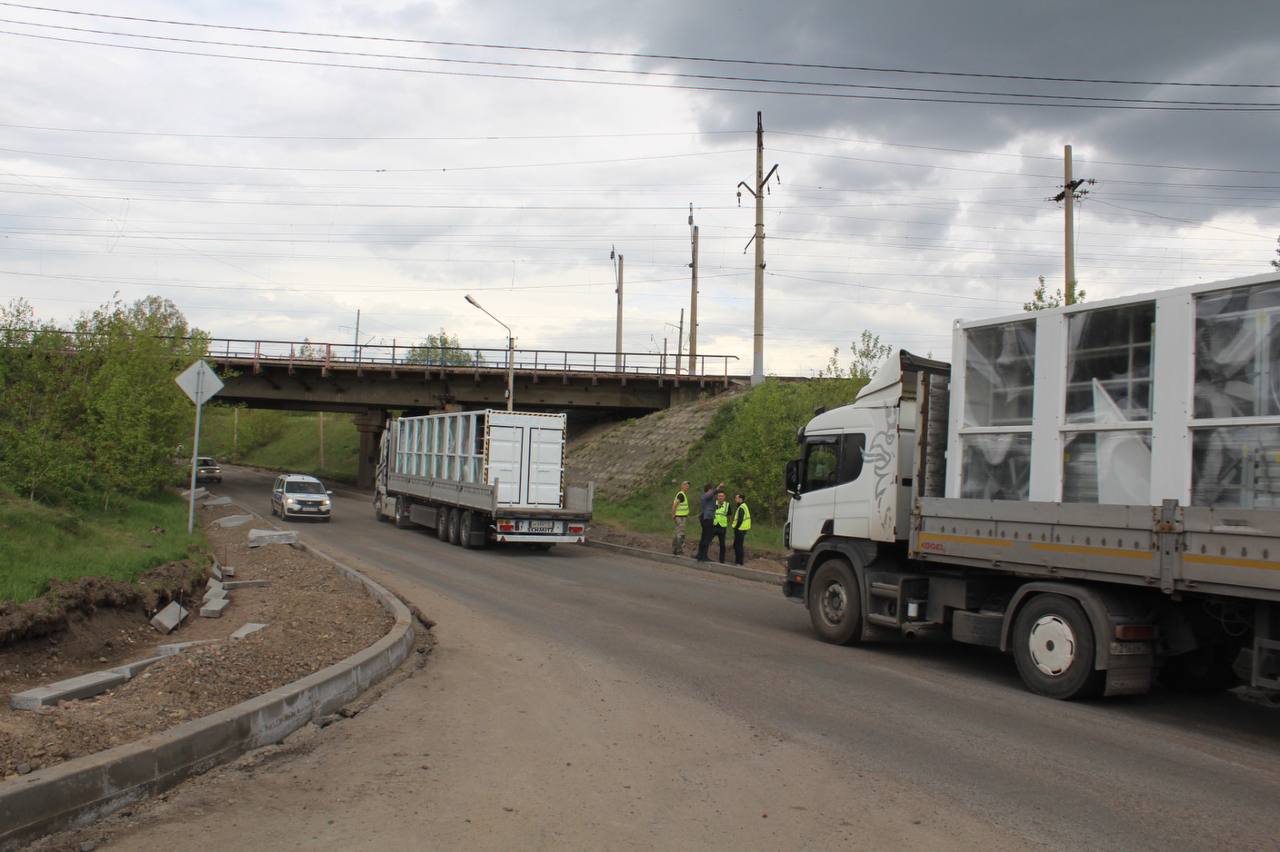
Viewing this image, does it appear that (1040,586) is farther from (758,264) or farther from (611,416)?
(611,416)

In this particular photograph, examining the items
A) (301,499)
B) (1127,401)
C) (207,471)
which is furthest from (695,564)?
(207,471)

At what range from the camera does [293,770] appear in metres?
5.70

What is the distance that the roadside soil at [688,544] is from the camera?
20609 millimetres

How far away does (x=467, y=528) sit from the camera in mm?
24219

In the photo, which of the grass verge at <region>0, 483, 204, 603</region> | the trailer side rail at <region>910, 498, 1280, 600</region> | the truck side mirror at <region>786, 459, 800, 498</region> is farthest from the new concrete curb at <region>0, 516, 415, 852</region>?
the truck side mirror at <region>786, 459, 800, 498</region>

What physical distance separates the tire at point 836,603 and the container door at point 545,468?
1271 centimetres

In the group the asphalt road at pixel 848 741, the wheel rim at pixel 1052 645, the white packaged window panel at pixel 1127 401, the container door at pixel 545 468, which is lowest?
the asphalt road at pixel 848 741

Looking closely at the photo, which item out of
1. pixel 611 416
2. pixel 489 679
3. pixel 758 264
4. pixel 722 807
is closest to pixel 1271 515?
pixel 722 807

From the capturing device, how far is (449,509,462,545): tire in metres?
25.0

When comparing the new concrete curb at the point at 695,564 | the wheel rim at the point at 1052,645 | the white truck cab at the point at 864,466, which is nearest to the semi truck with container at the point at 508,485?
the new concrete curb at the point at 695,564

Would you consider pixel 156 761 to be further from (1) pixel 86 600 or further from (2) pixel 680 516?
(2) pixel 680 516

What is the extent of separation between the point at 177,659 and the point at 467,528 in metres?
17.1

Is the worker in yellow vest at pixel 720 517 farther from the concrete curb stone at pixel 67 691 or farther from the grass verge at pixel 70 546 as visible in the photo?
the concrete curb stone at pixel 67 691

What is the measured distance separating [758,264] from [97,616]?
2640cm
